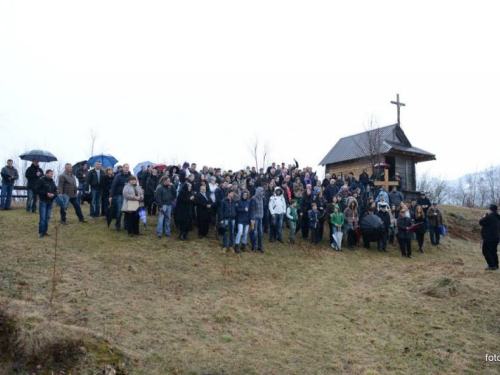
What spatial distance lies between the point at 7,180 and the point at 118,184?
535 cm

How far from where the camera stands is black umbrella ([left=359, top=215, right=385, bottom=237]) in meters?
15.0

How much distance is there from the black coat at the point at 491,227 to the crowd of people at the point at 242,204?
3cm

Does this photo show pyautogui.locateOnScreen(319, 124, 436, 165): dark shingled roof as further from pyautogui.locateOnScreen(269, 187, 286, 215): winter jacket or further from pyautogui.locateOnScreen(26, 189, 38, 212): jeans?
pyautogui.locateOnScreen(26, 189, 38, 212): jeans

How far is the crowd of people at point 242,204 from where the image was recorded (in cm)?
1244

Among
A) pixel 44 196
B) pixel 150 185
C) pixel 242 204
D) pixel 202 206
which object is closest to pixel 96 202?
pixel 150 185

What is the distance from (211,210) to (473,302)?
8.51 meters

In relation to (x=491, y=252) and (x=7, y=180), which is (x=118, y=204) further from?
(x=491, y=252)

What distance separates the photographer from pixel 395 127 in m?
28.1

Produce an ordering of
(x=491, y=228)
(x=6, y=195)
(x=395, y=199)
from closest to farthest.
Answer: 1. (x=491, y=228)
2. (x=6, y=195)
3. (x=395, y=199)

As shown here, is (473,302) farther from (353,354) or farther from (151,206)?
(151,206)

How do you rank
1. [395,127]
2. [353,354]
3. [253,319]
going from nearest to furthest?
[353,354], [253,319], [395,127]

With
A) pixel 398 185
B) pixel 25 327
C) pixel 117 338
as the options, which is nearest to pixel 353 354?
pixel 117 338

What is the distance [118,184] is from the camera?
1247cm

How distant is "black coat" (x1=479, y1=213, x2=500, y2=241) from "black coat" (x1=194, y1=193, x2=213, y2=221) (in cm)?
869
